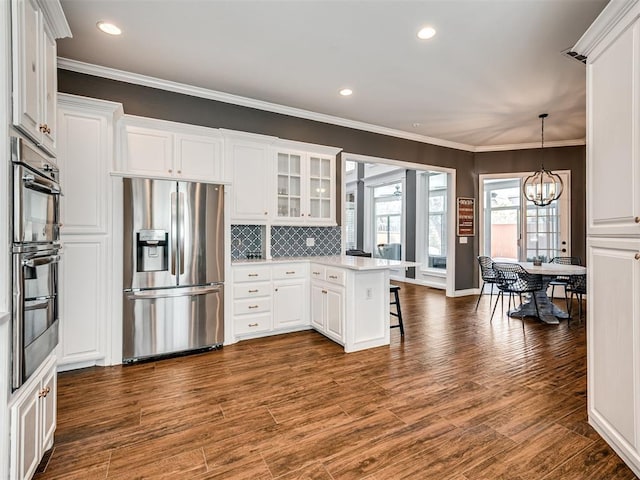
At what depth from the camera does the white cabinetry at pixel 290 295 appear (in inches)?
153

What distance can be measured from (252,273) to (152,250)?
1.04 m

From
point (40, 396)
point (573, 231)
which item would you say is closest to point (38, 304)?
point (40, 396)

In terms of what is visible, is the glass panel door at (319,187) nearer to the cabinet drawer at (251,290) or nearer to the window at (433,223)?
the cabinet drawer at (251,290)

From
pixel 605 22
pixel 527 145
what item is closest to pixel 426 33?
pixel 605 22

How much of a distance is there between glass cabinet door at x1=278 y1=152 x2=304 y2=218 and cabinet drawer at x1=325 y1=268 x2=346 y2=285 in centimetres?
102

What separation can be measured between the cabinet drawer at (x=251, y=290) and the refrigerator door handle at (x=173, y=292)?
226mm

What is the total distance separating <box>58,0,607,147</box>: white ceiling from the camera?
2.57 meters

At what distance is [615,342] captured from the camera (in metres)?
1.81

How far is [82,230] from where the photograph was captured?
289 cm

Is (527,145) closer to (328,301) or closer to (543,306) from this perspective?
(543,306)

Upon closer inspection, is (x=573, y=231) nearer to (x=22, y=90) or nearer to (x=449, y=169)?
(x=449, y=169)

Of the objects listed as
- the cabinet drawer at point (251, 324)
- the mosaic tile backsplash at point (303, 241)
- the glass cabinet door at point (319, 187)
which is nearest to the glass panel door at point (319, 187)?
the glass cabinet door at point (319, 187)

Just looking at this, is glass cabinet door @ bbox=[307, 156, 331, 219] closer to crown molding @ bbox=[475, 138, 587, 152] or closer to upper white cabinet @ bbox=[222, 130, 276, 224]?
upper white cabinet @ bbox=[222, 130, 276, 224]

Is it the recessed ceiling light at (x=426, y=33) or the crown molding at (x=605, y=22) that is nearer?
the crown molding at (x=605, y=22)
